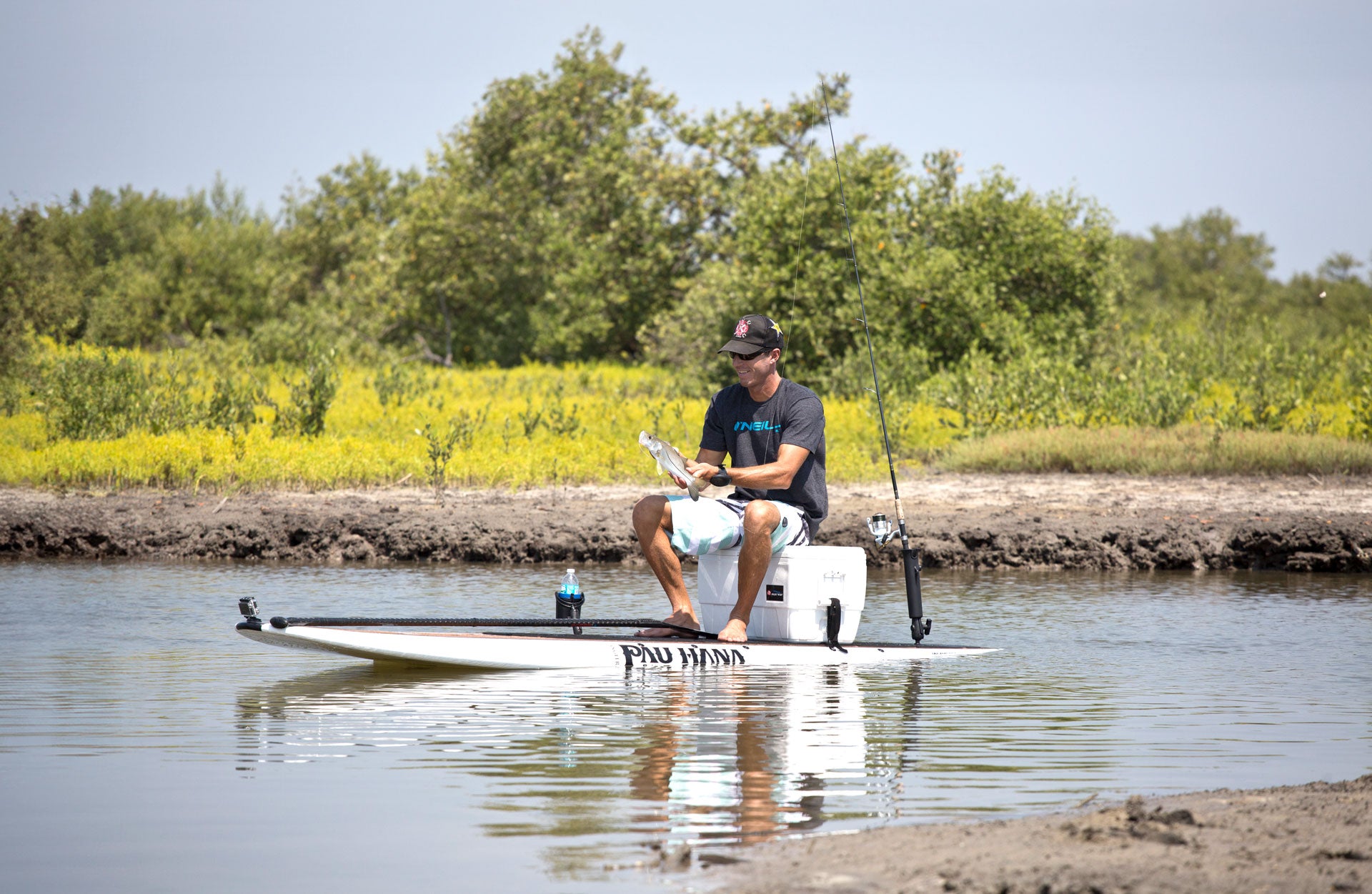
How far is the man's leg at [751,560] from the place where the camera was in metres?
8.15

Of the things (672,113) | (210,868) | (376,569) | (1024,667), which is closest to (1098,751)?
(1024,667)

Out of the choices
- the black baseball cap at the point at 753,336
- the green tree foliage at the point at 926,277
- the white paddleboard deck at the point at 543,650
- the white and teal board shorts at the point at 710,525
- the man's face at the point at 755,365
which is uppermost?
the green tree foliage at the point at 926,277

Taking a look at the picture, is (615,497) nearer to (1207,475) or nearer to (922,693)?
(1207,475)

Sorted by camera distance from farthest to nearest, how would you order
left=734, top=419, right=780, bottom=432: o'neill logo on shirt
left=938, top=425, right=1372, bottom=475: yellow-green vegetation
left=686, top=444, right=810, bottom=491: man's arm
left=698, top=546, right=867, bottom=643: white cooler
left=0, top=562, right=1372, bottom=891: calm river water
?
left=938, top=425, right=1372, bottom=475: yellow-green vegetation
left=698, top=546, right=867, bottom=643: white cooler
left=734, top=419, right=780, bottom=432: o'neill logo on shirt
left=686, top=444, right=810, bottom=491: man's arm
left=0, top=562, right=1372, bottom=891: calm river water

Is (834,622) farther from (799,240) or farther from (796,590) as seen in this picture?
(799,240)

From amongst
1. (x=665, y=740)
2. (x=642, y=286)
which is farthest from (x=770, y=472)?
(x=642, y=286)

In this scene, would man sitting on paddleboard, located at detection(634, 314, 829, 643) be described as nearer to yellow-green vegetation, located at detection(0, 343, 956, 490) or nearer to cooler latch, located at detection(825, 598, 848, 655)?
cooler latch, located at detection(825, 598, 848, 655)

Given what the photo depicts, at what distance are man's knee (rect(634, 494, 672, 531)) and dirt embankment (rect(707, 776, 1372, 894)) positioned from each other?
3511 millimetres

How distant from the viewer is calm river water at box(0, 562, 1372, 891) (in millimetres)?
4805

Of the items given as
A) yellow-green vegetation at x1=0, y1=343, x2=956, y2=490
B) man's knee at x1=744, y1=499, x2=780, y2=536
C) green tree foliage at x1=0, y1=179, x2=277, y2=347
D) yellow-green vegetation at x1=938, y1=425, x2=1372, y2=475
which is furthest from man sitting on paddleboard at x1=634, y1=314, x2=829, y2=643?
green tree foliage at x1=0, y1=179, x2=277, y2=347

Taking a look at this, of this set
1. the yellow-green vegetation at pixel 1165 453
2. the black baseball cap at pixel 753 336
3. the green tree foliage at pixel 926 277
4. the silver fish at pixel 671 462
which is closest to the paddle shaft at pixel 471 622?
the silver fish at pixel 671 462

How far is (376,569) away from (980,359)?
12.4 meters

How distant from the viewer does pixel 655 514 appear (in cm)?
827

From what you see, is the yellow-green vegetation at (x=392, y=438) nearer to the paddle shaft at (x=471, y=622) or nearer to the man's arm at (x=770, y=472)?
the paddle shaft at (x=471, y=622)
